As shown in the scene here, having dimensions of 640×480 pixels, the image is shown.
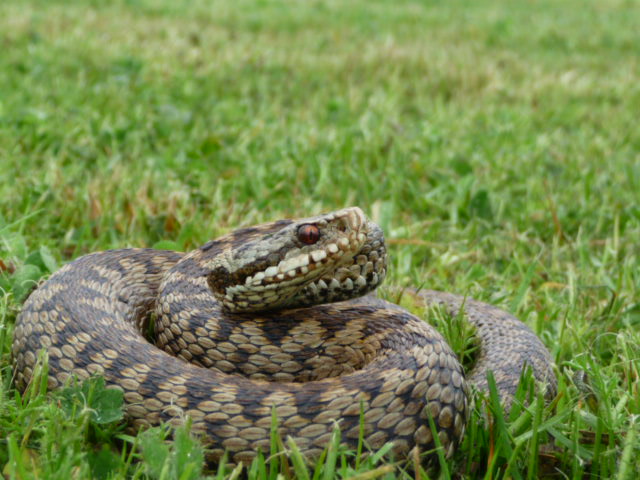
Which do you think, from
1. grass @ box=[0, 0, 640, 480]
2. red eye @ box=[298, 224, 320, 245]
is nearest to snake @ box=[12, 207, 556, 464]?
red eye @ box=[298, 224, 320, 245]

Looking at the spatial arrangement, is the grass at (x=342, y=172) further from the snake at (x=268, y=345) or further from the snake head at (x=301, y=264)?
the snake head at (x=301, y=264)

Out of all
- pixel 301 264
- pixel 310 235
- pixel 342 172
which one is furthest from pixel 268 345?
pixel 342 172

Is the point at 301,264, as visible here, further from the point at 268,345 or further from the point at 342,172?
the point at 342,172

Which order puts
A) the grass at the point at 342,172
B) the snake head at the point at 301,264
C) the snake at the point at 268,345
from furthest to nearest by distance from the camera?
the snake head at the point at 301,264 < the grass at the point at 342,172 < the snake at the point at 268,345

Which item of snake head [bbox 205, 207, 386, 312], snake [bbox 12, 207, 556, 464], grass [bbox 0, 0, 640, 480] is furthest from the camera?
snake head [bbox 205, 207, 386, 312]

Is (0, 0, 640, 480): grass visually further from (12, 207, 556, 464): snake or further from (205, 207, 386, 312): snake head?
(205, 207, 386, 312): snake head

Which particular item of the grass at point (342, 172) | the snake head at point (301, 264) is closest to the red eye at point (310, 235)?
the snake head at point (301, 264)
